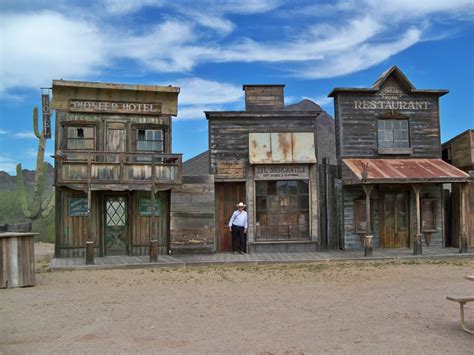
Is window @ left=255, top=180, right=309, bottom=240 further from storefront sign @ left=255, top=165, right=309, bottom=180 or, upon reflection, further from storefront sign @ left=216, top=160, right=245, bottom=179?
storefront sign @ left=216, top=160, right=245, bottom=179

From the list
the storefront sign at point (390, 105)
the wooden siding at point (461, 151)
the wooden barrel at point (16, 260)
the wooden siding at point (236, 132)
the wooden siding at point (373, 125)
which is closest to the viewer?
the wooden barrel at point (16, 260)

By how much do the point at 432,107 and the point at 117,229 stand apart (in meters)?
11.7

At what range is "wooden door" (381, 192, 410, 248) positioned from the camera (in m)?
19.0

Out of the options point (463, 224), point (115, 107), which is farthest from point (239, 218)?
point (463, 224)

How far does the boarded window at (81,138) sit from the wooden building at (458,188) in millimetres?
12270

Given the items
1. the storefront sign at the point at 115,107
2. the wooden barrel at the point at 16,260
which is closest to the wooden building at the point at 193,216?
the storefront sign at the point at 115,107

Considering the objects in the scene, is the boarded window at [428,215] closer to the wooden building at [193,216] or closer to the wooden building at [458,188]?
the wooden building at [458,188]

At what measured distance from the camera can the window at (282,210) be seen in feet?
61.1

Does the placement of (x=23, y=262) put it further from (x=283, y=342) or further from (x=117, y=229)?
(x=283, y=342)

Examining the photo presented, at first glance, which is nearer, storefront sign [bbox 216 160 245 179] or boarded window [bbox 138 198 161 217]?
boarded window [bbox 138 198 161 217]

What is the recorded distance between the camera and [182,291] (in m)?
11.2

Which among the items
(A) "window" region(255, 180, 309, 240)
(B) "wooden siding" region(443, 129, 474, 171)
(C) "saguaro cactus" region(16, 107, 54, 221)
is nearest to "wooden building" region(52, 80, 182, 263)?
(A) "window" region(255, 180, 309, 240)

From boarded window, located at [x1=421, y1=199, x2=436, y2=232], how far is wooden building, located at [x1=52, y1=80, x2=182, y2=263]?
28.3 ft

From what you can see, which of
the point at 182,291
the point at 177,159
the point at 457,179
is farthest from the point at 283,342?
the point at 457,179
